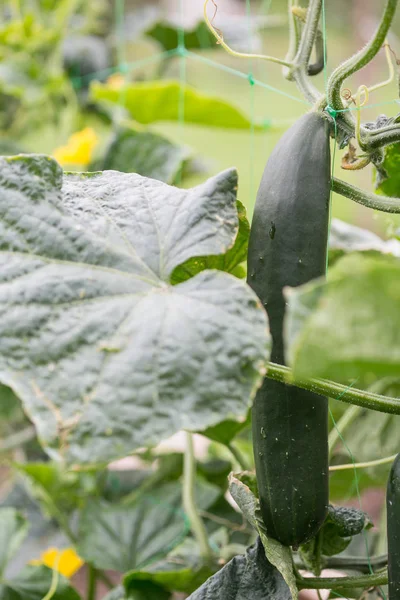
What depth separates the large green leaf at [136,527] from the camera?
974mm

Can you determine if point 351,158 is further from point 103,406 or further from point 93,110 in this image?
point 93,110

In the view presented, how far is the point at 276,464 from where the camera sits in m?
0.55

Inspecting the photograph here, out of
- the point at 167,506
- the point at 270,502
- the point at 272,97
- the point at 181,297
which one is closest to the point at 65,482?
the point at 167,506

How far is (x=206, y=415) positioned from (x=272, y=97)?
12.4 ft

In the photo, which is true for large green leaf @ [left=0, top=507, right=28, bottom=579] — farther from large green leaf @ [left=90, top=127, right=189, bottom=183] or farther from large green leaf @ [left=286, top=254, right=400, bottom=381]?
large green leaf @ [left=286, top=254, right=400, bottom=381]

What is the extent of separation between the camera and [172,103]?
129 cm

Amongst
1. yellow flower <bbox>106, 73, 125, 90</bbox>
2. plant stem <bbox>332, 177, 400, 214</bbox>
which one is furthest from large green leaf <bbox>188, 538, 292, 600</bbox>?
yellow flower <bbox>106, 73, 125, 90</bbox>

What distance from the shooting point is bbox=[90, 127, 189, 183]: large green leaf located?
1.16 meters

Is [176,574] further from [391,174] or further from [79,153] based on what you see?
[79,153]

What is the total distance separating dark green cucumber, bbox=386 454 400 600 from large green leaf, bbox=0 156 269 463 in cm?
17

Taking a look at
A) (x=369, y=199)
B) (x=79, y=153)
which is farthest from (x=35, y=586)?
(x=79, y=153)

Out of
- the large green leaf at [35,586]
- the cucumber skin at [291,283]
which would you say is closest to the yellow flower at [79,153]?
the large green leaf at [35,586]

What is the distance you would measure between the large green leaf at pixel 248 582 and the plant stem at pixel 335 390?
0.55 ft

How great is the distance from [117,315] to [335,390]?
0.16m
